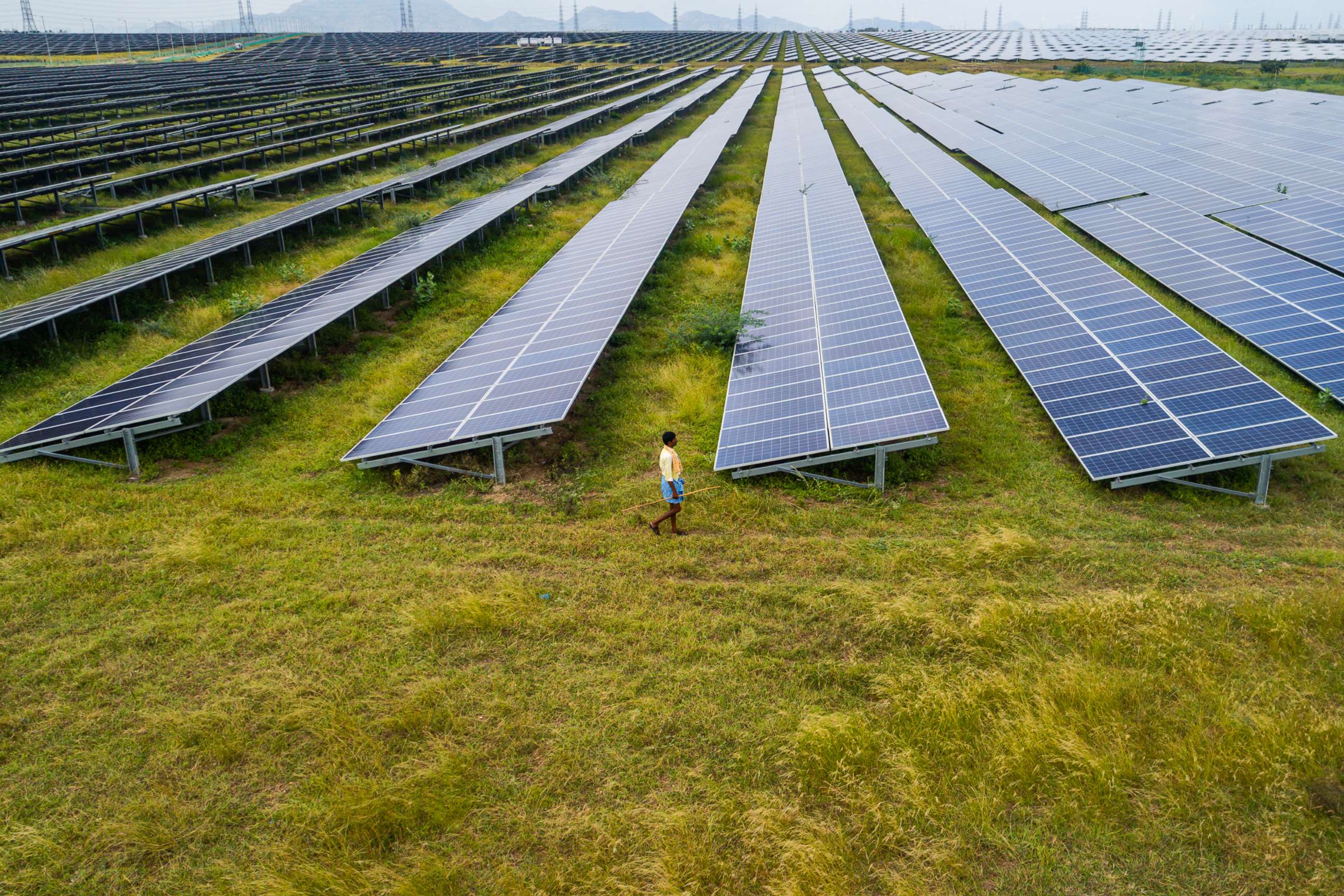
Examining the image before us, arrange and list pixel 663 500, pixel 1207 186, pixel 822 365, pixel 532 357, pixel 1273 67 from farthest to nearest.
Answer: pixel 1273 67 < pixel 1207 186 < pixel 532 357 < pixel 822 365 < pixel 663 500

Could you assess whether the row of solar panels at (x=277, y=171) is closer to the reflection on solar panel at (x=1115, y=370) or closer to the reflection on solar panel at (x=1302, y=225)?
the reflection on solar panel at (x=1115, y=370)

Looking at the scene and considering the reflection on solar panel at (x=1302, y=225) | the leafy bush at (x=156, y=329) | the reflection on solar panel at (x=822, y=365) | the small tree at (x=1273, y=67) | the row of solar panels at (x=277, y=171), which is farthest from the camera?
the small tree at (x=1273, y=67)

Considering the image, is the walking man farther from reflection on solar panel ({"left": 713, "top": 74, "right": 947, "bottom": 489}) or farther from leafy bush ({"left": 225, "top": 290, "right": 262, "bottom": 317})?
leafy bush ({"left": 225, "top": 290, "right": 262, "bottom": 317})

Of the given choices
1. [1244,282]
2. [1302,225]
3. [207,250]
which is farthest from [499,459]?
[1302,225]

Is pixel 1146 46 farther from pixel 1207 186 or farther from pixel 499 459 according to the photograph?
pixel 499 459

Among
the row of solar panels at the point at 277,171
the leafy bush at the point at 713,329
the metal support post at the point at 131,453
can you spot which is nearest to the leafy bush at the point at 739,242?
the leafy bush at the point at 713,329

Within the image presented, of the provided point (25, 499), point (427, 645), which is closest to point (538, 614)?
point (427, 645)

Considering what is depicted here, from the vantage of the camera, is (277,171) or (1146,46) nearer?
(277,171)
